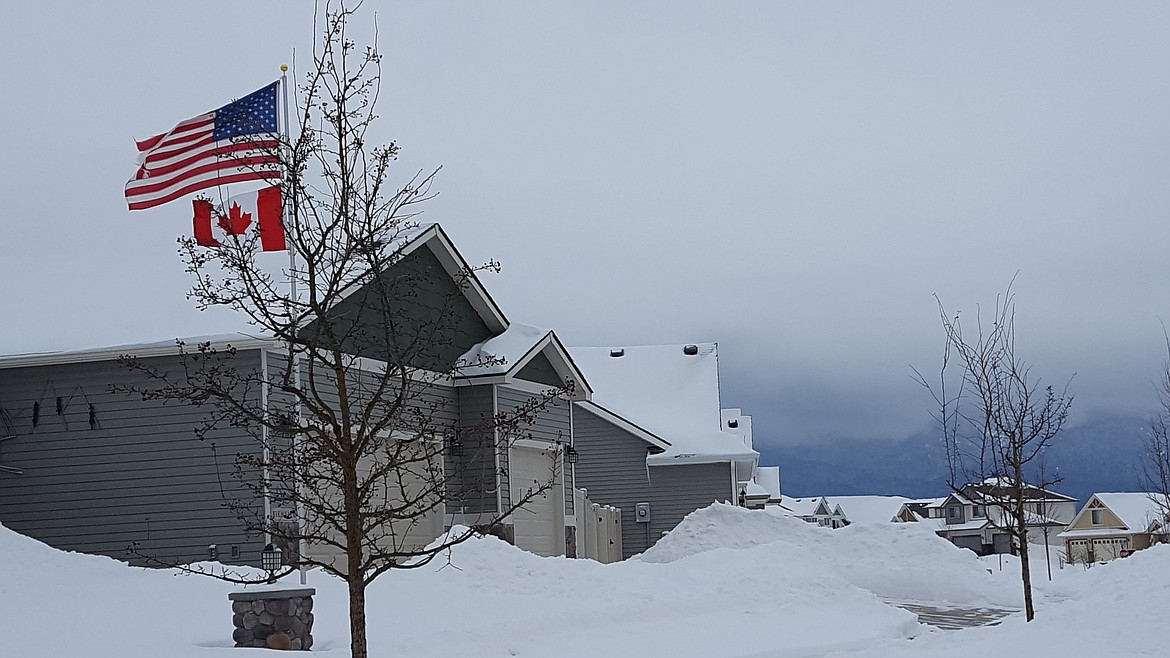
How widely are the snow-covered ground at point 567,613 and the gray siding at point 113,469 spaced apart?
4.26 feet

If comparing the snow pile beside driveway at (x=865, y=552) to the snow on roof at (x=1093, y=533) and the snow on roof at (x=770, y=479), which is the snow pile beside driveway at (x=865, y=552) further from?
the snow on roof at (x=1093, y=533)

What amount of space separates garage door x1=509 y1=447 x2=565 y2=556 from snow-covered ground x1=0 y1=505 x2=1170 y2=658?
153 inches

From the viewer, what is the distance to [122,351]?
16.5 metres

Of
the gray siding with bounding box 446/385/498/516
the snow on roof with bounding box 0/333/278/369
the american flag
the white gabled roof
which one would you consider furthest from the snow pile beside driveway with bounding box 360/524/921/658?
the white gabled roof

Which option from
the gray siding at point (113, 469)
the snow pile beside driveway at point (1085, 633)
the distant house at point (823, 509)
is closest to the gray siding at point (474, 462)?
the gray siding at point (113, 469)

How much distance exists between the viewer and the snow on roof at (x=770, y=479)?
5812 cm

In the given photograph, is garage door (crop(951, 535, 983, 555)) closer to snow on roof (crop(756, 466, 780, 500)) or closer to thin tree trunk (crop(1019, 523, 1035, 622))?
snow on roof (crop(756, 466, 780, 500))

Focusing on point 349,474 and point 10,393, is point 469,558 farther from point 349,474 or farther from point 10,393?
point 349,474

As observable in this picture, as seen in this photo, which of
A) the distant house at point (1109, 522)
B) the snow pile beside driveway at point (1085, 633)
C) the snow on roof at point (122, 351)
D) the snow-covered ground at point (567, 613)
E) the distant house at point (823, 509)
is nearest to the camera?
the snow-covered ground at point (567, 613)

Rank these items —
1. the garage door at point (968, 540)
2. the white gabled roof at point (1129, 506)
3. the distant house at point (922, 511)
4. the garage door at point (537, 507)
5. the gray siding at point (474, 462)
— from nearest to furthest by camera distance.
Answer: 1. the gray siding at point (474, 462)
2. the garage door at point (537, 507)
3. the white gabled roof at point (1129, 506)
4. the garage door at point (968, 540)
5. the distant house at point (922, 511)

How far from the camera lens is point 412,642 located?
11.5m

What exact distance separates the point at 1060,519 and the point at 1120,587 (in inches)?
2580

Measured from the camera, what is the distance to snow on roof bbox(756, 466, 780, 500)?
58.1 metres

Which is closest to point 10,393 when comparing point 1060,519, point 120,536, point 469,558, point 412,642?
point 120,536
